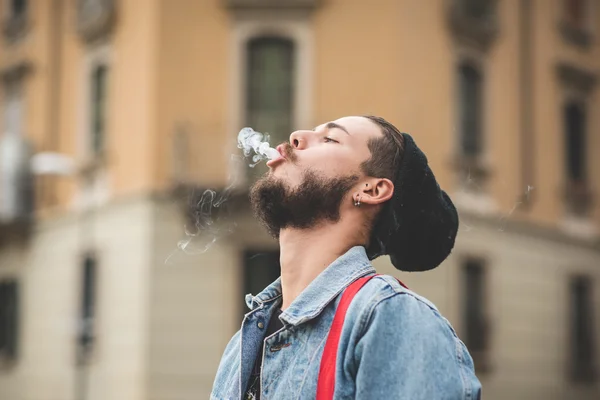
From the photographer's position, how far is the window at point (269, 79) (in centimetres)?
1861

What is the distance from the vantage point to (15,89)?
2342 centimetres

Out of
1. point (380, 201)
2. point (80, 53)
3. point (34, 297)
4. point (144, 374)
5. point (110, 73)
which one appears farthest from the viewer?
point (34, 297)

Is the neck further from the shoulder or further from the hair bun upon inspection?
the shoulder

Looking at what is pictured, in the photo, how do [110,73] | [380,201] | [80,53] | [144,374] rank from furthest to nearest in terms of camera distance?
[80,53] → [110,73] → [144,374] → [380,201]

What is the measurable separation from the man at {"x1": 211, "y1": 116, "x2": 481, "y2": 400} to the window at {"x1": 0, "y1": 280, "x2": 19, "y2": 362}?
817 inches

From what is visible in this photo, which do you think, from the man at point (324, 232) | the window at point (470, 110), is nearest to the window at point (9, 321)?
the window at point (470, 110)

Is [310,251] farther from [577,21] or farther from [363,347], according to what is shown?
[577,21]

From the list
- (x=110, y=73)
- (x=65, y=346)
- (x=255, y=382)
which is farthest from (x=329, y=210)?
(x=65, y=346)

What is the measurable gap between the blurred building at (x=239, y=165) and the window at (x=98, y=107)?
4 centimetres

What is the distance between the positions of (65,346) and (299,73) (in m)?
6.69

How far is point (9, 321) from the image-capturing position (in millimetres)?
23391

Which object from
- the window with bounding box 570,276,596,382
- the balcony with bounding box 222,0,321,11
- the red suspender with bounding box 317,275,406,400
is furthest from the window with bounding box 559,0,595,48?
the red suspender with bounding box 317,275,406,400

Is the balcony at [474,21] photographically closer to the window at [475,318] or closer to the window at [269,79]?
the window at [269,79]

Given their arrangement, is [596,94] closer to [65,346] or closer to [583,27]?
[583,27]
